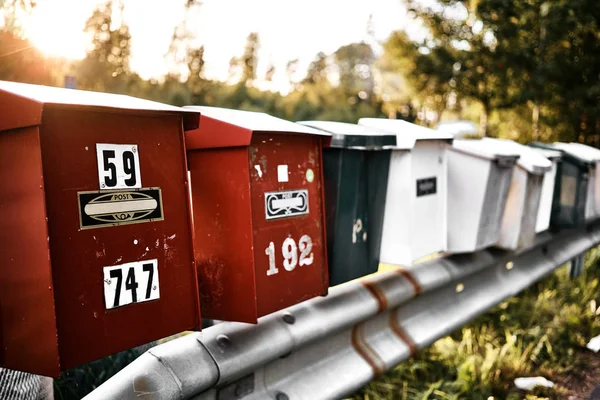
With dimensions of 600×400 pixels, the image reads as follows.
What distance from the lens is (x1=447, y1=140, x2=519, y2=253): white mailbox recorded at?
4.43 m

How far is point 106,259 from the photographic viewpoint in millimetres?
2104

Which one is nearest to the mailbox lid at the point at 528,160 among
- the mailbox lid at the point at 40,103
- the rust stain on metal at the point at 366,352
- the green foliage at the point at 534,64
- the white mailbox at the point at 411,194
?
the white mailbox at the point at 411,194

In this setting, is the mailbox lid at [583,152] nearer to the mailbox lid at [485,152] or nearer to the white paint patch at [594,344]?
the mailbox lid at [485,152]

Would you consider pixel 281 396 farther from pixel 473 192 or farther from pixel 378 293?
pixel 473 192

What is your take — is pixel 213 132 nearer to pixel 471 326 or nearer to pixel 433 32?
pixel 471 326

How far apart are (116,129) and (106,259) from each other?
47cm

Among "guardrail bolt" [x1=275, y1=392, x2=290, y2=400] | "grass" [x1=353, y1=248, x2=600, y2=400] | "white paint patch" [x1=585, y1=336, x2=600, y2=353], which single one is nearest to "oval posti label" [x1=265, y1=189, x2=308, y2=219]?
"guardrail bolt" [x1=275, y1=392, x2=290, y2=400]

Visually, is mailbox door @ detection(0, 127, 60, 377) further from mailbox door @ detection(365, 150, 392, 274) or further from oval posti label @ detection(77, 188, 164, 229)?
mailbox door @ detection(365, 150, 392, 274)

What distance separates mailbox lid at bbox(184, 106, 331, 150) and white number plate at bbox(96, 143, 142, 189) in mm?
482

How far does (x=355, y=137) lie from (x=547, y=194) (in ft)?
11.5

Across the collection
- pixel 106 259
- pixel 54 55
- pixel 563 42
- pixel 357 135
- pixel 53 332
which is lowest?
pixel 53 332

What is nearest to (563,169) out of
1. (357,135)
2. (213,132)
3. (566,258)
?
(566,258)

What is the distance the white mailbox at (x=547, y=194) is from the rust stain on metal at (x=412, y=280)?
7.90 feet

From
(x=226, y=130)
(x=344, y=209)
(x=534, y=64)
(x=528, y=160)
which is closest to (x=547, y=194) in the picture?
(x=528, y=160)
